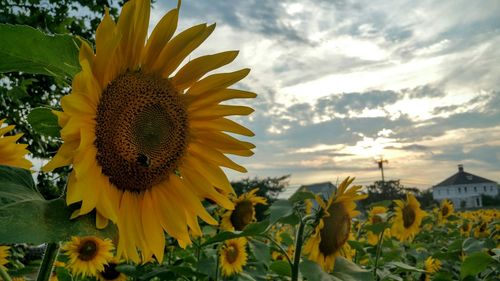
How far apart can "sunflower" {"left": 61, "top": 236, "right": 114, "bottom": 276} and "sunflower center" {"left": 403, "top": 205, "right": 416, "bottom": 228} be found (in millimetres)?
2643

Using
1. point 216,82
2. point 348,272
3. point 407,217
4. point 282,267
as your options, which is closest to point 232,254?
point 407,217

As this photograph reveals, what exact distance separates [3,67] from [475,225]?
21.1ft

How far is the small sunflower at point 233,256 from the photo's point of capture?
12.0 feet

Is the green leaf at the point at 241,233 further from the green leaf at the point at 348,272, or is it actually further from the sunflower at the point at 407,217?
the sunflower at the point at 407,217

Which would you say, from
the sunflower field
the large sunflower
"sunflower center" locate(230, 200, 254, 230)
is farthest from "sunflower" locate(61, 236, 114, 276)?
the large sunflower

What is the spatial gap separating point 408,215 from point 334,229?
229 centimetres

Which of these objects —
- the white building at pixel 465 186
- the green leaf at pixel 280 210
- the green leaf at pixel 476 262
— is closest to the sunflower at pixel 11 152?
the green leaf at pixel 280 210

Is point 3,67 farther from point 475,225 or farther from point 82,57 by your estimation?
point 475,225

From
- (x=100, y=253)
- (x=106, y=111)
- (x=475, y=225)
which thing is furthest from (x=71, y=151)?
(x=475, y=225)

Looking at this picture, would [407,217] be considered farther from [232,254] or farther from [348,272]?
[348,272]

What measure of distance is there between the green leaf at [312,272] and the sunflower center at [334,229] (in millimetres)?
422

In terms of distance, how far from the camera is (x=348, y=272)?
6.27 feet

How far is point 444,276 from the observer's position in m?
3.19

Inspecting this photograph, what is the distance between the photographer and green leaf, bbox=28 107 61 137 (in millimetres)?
853
